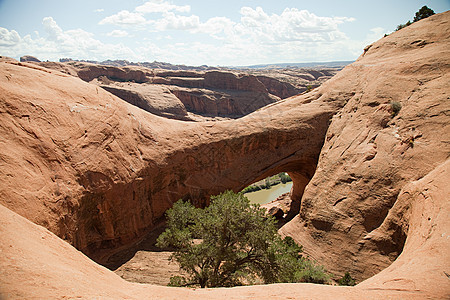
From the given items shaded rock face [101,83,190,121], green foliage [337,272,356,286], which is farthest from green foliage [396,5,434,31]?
shaded rock face [101,83,190,121]

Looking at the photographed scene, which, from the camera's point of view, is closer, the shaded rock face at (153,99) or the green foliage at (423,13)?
the green foliage at (423,13)

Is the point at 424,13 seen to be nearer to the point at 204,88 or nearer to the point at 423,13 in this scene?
the point at 423,13

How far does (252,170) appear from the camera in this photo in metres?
16.9

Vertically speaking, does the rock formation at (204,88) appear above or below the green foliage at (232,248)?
above

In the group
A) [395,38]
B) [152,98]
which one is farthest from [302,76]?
[395,38]

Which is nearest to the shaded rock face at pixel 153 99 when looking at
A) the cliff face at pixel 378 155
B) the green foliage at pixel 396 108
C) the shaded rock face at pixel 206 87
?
the shaded rock face at pixel 206 87

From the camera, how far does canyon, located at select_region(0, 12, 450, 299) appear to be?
534cm

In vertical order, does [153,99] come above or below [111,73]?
below

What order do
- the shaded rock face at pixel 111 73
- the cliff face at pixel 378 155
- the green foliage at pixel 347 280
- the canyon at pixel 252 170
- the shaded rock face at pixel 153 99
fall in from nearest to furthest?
the canyon at pixel 252 170 < the green foliage at pixel 347 280 < the cliff face at pixel 378 155 < the shaded rock face at pixel 153 99 < the shaded rock face at pixel 111 73

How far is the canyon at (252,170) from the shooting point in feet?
17.5

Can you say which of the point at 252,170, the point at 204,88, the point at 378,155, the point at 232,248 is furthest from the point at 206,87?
the point at 232,248

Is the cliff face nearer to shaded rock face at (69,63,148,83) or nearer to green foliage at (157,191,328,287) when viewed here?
green foliage at (157,191,328,287)

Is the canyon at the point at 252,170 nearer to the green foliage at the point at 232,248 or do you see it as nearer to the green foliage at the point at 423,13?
the green foliage at the point at 232,248

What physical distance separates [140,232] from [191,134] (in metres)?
5.72
